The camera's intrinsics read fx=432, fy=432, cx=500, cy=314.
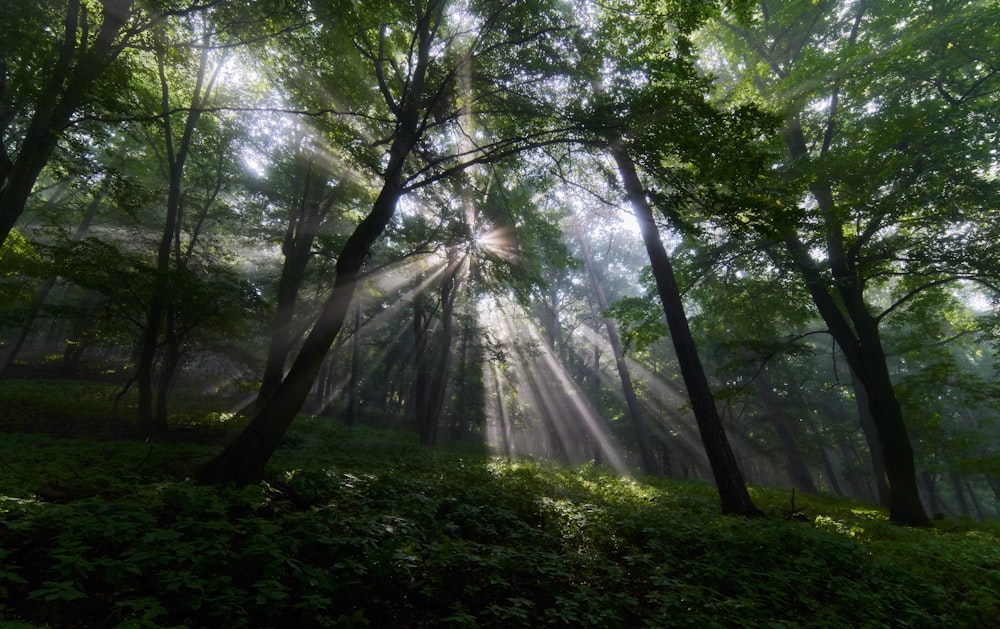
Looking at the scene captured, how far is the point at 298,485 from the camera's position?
629cm

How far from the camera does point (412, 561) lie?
160 inches

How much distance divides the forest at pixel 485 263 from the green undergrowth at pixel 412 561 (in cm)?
4

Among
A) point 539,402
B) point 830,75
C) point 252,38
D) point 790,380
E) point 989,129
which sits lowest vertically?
point 539,402

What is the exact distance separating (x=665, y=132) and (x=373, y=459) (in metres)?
10.2

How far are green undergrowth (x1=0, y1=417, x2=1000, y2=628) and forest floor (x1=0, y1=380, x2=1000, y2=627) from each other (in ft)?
0.07

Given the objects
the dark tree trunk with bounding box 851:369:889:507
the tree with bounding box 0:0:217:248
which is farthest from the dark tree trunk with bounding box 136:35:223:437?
the dark tree trunk with bounding box 851:369:889:507

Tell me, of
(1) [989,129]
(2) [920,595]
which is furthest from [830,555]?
(1) [989,129]

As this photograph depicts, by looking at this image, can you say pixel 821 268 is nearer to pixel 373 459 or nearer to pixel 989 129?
pixel 989 129

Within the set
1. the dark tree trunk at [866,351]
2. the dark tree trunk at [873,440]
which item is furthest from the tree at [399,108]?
the dark tree trunk at [873,440]

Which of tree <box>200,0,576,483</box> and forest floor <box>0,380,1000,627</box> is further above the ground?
tree <box>200,0,576,483</box>

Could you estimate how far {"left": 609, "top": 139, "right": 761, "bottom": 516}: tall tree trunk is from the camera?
26.8 ft

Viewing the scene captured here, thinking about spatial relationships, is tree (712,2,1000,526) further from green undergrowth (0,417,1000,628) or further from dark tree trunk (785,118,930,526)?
green undergrowth (0,417,1000,628)

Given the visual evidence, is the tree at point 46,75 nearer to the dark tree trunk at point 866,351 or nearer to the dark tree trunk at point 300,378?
the dark tree trunk at point 300,378

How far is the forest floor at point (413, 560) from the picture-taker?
321 cm
